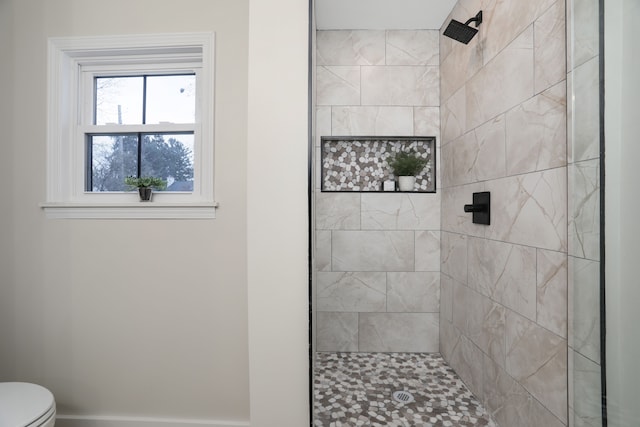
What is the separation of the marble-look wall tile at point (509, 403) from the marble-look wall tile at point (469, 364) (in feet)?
0.21

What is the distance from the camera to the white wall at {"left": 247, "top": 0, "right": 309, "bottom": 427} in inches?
45.3

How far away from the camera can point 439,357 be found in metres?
2.42

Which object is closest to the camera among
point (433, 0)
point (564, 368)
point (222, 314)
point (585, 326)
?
point (585, 326)

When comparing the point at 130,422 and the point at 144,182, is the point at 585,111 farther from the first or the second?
the point at 130,422

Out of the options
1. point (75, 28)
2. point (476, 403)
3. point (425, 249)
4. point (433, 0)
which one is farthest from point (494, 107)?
point (75, 28)

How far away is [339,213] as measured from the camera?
8.23 ft

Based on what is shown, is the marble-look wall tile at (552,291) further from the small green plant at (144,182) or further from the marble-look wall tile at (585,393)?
the small green plant at (144,182)

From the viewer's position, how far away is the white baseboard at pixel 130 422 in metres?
1.59

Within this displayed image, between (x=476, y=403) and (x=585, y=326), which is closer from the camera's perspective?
(x=585, y=326)

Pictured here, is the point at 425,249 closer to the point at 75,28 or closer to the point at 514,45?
the point at 514,45

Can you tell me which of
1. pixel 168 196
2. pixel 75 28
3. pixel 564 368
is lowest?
pixel 564 368

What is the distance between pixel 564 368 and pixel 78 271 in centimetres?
225

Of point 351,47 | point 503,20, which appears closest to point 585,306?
point 503,20

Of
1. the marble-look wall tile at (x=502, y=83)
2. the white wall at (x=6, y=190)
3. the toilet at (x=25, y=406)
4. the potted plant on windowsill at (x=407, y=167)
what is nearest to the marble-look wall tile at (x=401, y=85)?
the potted plant on windowsill at (x=407, y=167)
